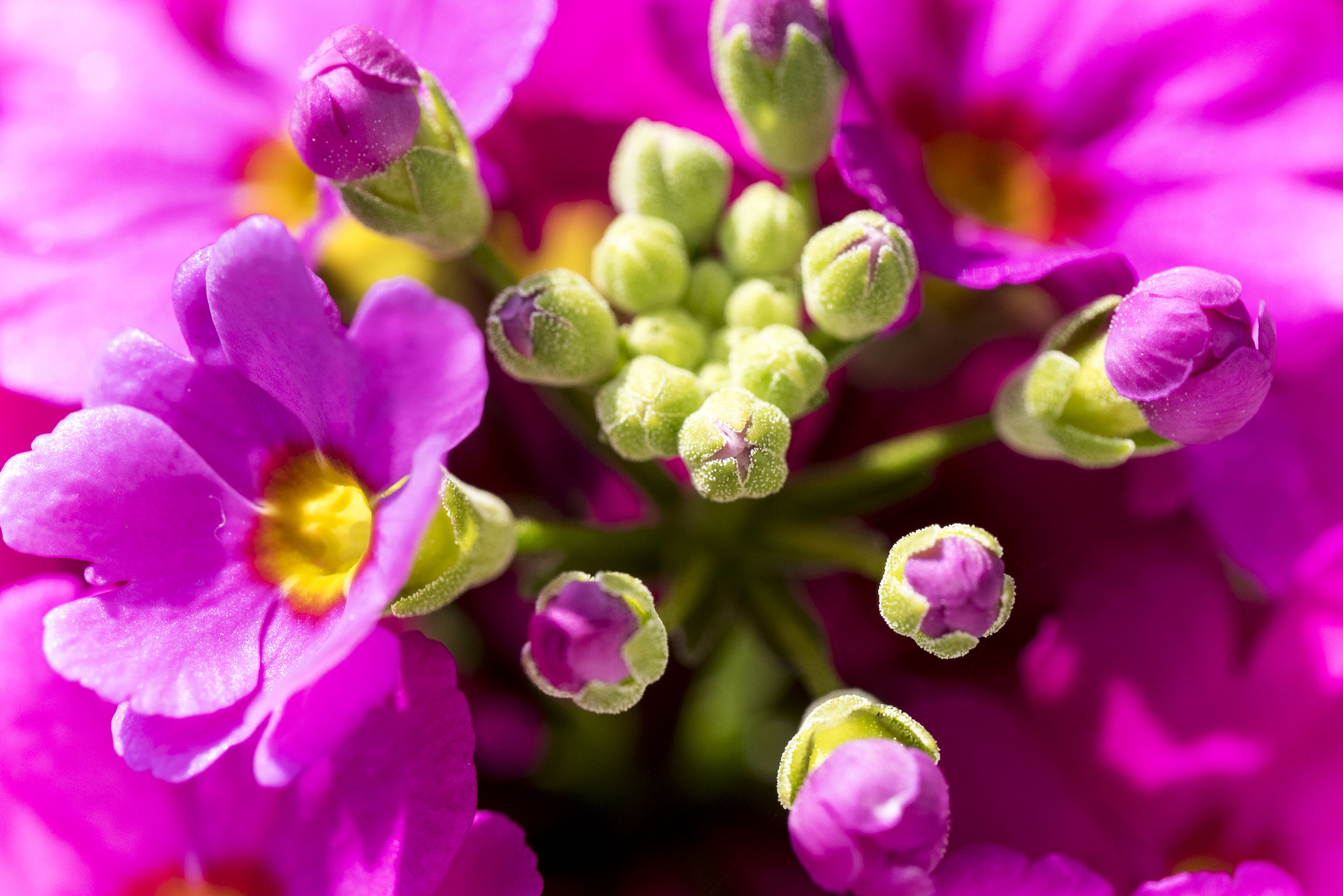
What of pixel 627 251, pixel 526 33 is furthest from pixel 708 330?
pixel 526 33

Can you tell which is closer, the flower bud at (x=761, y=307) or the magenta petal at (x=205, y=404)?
the magenta petal at (x=205, y=404)

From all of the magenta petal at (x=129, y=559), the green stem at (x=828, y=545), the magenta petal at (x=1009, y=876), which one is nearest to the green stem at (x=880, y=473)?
the green stem at (x=828, y=545)

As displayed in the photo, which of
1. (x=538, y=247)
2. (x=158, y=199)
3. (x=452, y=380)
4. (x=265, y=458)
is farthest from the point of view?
(x=538, y=247)

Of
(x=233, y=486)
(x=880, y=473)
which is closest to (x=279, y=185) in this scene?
(x=233, y=486)

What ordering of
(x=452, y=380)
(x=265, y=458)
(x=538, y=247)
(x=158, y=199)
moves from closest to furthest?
(x=452, y=380) → (x=265, y=458) → (x=158, y=199) → (x=538, y=247)

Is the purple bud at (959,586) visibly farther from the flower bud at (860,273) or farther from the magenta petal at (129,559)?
the magenta petal at (129,559)

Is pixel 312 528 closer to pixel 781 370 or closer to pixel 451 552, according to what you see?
pixel 451 552

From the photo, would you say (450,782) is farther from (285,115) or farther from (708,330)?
(285,115)
